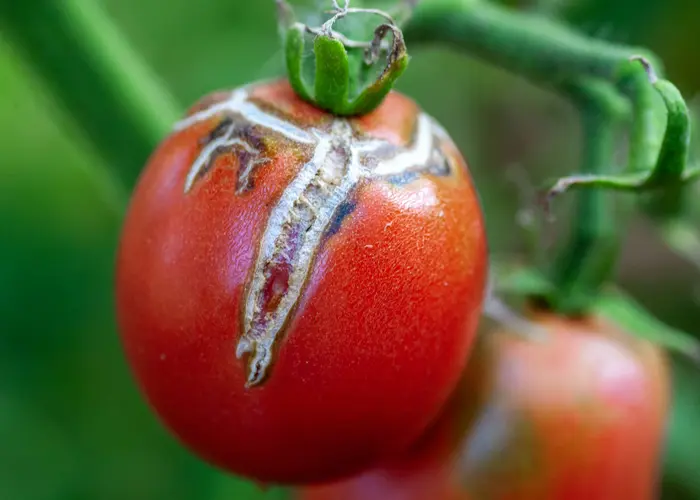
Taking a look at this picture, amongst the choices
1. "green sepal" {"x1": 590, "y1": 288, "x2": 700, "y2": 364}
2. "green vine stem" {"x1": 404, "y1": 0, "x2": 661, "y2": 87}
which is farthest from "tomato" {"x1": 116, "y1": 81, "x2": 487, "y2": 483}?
"green sepal" {"x1": 590, "y1": 288, "x2": 700, "y2": 364}

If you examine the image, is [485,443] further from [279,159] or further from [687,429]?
[687,429]

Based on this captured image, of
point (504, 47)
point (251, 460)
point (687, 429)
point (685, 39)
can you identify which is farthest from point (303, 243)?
point (685, 39)

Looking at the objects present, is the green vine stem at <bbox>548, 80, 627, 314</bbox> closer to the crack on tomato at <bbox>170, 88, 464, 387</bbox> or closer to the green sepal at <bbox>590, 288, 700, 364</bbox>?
the green sepal at <bbox>590, 288, 700, 364</bbox>

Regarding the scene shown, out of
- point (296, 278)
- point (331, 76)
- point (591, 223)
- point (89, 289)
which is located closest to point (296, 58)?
point (331, 76)

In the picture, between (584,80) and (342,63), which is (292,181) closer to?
(342,63)

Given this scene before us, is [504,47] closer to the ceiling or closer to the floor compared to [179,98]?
closer to the ceiling

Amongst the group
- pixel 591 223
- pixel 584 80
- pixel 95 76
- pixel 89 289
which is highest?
pixel 95 76
